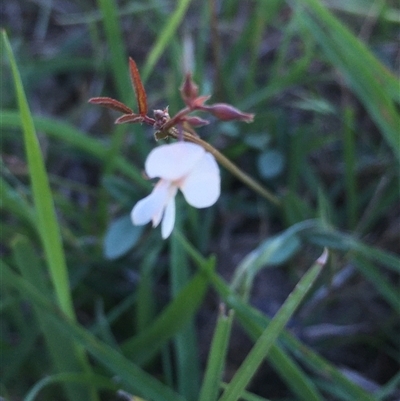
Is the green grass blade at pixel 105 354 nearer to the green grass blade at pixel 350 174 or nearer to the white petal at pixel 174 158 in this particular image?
the white petal at pixel 174 158

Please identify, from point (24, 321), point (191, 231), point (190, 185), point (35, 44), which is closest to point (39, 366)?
point (24, 321)

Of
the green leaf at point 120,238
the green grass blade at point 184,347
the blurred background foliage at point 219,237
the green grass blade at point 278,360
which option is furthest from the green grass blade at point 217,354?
the green leaf at point 120,238

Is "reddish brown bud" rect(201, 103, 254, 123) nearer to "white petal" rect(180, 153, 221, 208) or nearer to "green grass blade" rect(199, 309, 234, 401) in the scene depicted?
"white petal" rect(180, 153, 221, 208)

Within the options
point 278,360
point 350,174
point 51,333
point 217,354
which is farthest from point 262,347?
point 350,174

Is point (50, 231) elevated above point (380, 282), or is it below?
below

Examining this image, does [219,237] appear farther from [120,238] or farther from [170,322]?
[170,322]

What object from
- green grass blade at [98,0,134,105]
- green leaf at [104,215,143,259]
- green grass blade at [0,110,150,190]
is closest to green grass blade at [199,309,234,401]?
green leaf at [104,215,143,259]
